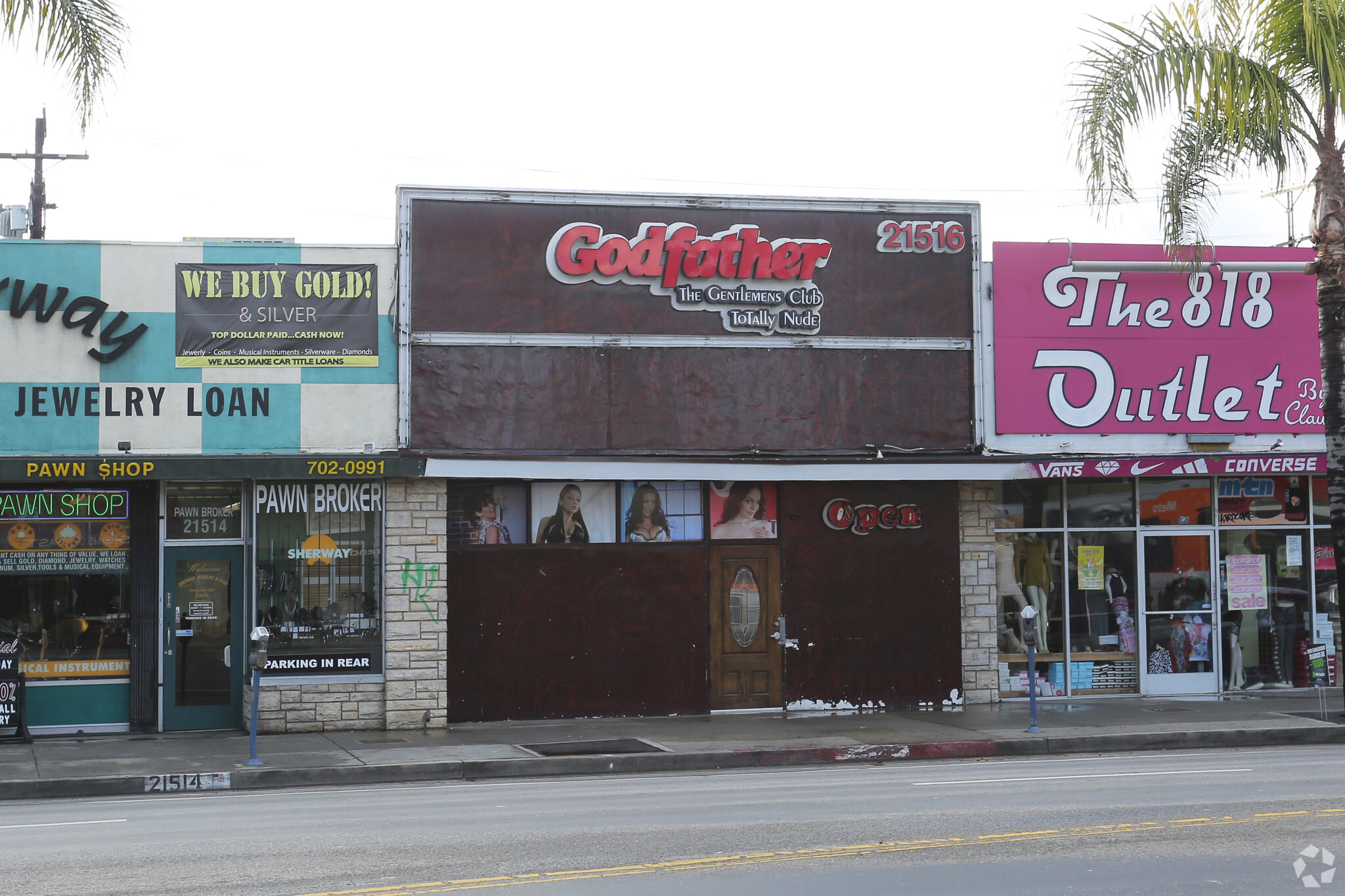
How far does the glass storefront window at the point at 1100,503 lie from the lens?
1845cm

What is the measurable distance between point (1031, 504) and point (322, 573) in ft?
30.9

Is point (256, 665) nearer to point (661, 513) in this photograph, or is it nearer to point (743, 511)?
point (661, 513)

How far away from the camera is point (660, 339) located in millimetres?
17016

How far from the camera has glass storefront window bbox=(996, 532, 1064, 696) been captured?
18.2 m

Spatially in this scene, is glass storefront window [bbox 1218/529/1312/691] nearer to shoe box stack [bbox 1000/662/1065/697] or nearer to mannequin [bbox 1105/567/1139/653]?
mannequin [bbox 1105/567/1139/653]

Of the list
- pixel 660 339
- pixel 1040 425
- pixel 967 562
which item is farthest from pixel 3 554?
pixel 1040 425

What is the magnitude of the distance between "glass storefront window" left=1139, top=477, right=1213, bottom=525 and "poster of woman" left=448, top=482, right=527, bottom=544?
856 centimetres

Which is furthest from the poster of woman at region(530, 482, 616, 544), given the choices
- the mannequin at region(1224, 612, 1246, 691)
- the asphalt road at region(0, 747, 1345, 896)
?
the mannequin at region(1224, 612, 1246, 691)

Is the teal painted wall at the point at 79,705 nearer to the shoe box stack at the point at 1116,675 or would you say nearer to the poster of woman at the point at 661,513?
the poster of woman at the point at 661,513

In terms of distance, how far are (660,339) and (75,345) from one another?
6927 mm

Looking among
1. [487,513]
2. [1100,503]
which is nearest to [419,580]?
[487,513]

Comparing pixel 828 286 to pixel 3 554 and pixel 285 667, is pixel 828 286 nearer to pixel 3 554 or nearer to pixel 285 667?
pixel 285 667

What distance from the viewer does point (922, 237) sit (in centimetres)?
1778

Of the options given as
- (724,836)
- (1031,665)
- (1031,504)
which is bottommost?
(724,836)
